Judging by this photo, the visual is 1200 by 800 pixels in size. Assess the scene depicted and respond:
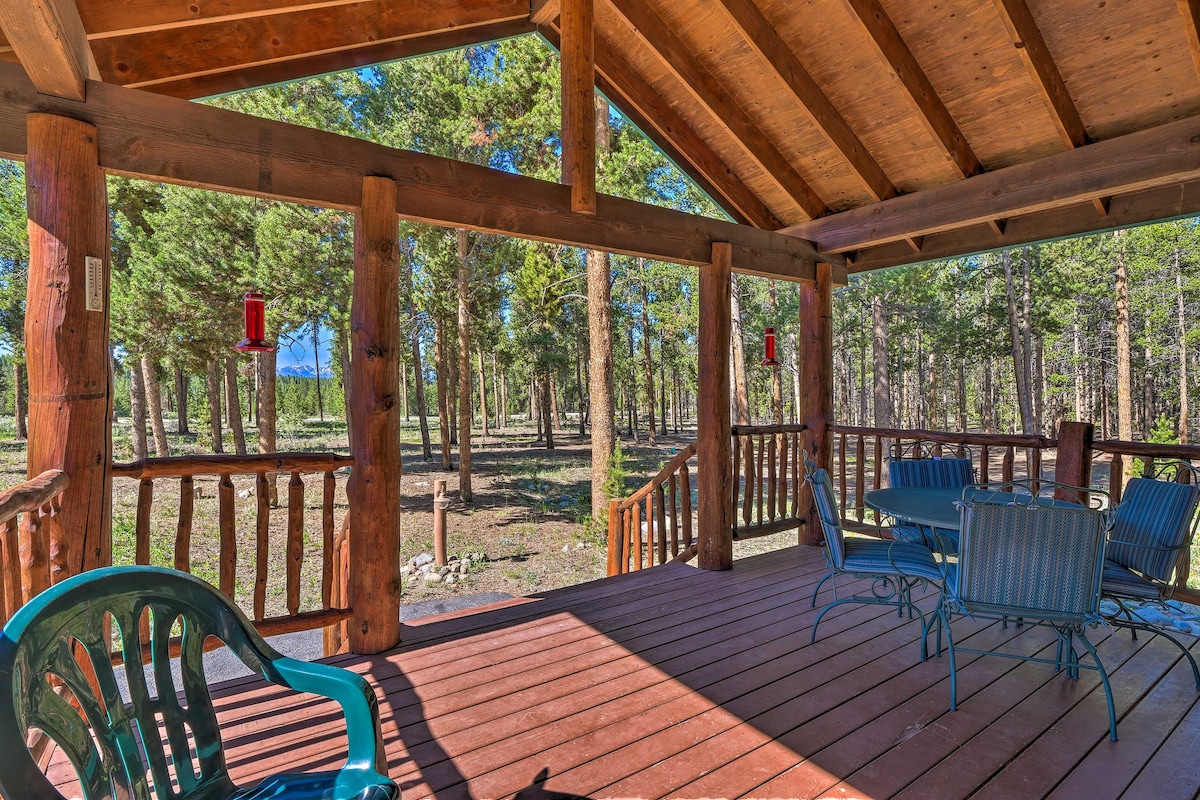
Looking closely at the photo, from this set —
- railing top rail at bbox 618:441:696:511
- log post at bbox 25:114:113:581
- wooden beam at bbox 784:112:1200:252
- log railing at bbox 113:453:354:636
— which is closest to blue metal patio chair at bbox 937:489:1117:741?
wooden beam at bbox 784:112:1200:252

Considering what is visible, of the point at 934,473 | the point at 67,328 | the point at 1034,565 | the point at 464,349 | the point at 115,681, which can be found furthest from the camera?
the point at 464,349

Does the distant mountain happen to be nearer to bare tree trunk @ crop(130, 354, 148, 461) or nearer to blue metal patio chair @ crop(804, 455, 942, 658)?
bare tree trunk @ crop(130, 354, 148, 461)

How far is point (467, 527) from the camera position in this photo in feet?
33.6

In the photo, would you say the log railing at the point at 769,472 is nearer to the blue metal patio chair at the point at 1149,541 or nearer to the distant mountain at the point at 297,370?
the blue metal patio chair at the point at 1149,541

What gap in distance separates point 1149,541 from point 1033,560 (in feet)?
3.16

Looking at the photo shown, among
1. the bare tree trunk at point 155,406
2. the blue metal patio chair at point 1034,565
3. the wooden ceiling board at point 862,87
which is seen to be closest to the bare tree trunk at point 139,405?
the bare tree trunk at point 155,406

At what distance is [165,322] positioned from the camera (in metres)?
9.22

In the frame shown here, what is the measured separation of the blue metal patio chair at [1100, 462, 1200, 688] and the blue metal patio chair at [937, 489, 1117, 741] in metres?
0.36

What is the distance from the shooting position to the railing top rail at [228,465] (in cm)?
236

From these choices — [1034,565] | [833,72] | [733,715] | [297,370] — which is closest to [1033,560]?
[1034,565]

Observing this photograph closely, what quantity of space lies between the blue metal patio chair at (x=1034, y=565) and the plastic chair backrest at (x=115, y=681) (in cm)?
245

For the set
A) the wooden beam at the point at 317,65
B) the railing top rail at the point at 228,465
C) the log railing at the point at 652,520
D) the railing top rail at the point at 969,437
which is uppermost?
the wooden beam at the point at 317,65

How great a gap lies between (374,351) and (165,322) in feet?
28.9

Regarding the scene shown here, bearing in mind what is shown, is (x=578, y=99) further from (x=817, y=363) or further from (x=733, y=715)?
(x=733, y=715)
